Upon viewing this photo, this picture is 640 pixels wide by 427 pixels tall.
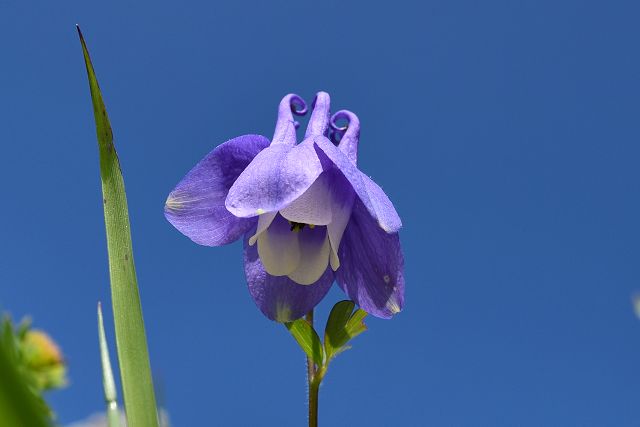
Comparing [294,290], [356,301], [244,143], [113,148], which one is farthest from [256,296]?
[113,148]

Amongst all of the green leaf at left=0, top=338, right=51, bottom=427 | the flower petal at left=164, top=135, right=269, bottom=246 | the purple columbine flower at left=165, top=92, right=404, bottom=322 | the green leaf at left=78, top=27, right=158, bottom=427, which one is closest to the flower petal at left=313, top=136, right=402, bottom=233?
the purple columbine flower at left=165, top=92, right=404, bottom=322

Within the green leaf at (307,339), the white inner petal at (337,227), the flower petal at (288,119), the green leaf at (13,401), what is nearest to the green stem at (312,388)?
the green leaf at (307,339)

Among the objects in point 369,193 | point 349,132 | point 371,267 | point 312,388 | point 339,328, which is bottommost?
point 312,388

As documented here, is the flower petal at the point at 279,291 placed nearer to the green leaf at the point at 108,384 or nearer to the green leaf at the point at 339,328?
the green leaf at the point at 339,328

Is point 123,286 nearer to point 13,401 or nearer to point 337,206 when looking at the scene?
point 337,206

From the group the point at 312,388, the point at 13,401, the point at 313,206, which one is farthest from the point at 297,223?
the point at 13,401

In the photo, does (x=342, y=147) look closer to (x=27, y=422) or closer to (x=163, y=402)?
(x=163, y=402)

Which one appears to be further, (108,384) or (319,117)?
(319,117)
